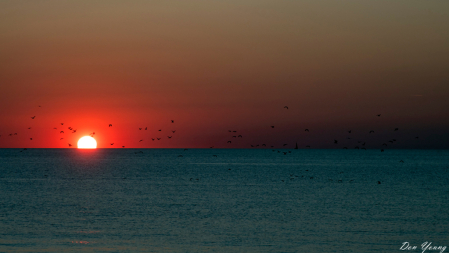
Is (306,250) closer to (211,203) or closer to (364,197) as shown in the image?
(211,203)

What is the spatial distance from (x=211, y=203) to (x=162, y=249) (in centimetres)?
2241

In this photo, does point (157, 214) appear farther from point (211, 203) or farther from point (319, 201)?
point (319, 201)

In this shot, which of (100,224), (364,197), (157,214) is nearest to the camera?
(100,224)

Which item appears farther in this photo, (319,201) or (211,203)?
(319,201)

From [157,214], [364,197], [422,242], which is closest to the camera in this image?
[422,242]

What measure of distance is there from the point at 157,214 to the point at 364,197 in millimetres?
28224

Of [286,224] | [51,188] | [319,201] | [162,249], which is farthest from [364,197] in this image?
[51,188]

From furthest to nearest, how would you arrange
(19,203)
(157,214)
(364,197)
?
(364,197), (19,203), (157,214)

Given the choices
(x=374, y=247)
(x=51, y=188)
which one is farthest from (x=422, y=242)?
(x=51, y=188)

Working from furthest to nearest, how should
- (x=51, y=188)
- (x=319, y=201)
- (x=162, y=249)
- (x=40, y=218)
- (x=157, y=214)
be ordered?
(x=51, y=188) < (x=319, y=201) < (x=157, y=214) < (x=40, y=218) < (x=162, y=249)

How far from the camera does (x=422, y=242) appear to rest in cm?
3181

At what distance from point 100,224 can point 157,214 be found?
6585 mm

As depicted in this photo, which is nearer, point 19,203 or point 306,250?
point 306,250

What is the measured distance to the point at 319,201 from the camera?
55.1m
